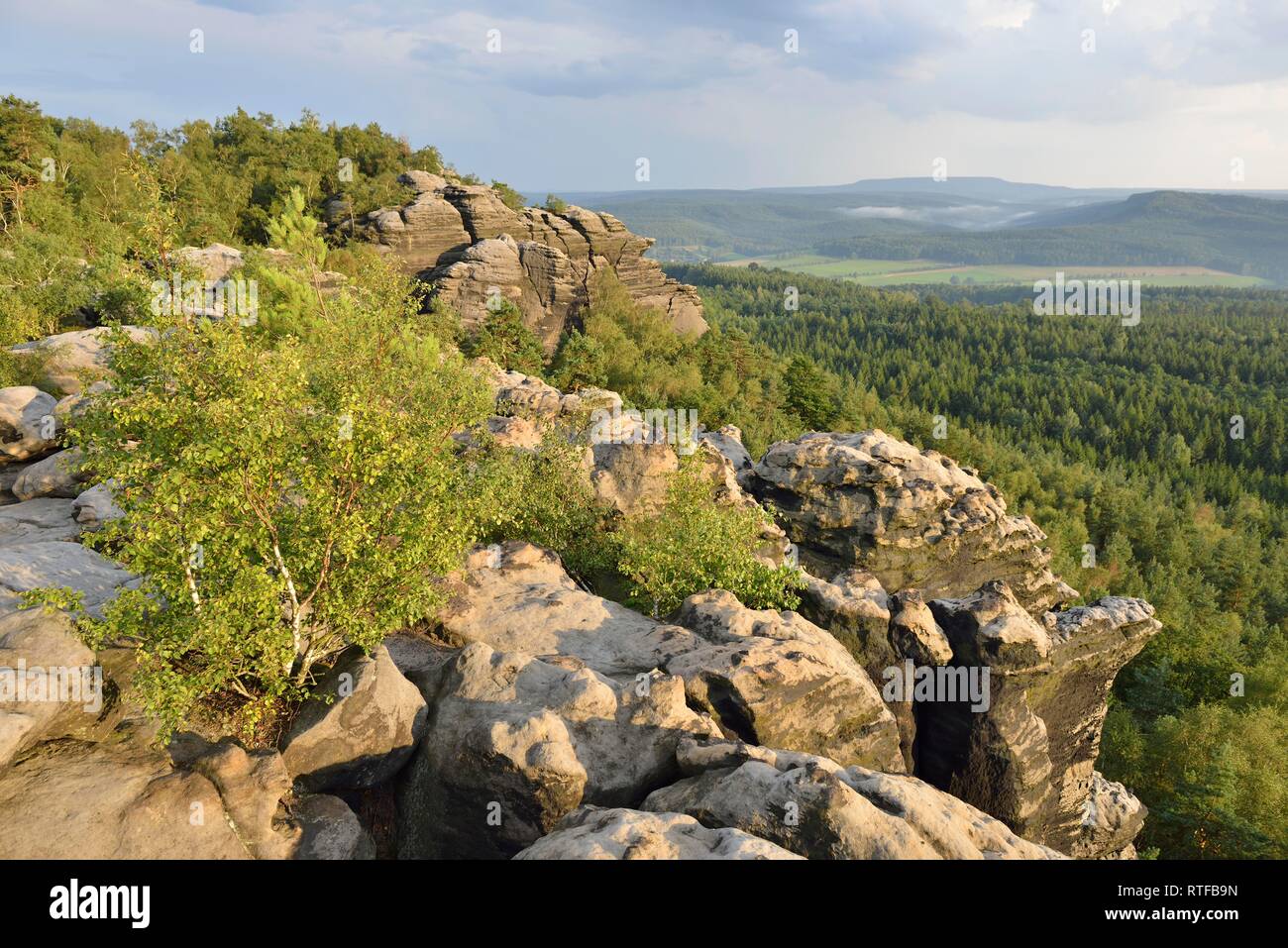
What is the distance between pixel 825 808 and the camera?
38.6 ft

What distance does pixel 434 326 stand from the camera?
187ft

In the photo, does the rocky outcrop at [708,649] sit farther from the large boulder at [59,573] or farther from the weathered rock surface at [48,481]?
the weathered rock surface at [48,481]

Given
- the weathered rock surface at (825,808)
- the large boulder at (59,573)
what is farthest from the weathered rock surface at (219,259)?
the weathered rock surface at (825,808)

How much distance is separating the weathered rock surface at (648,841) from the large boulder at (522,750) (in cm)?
240

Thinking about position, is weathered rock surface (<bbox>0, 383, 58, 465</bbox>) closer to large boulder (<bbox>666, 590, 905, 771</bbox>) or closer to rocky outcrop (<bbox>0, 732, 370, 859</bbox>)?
rocky outcrop (<bbox>0, 732, 370, 859</bbox>)

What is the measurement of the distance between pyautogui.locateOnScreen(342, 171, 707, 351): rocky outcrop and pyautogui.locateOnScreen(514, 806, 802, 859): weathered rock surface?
64.2 meters

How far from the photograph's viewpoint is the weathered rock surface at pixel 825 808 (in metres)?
11.6

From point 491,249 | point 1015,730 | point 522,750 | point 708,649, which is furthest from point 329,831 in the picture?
point 491,249

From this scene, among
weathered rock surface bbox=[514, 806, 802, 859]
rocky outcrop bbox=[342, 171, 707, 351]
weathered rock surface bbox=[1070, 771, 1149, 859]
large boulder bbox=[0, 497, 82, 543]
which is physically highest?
rocky outcrop bbox=[342, 171, 707, 351]

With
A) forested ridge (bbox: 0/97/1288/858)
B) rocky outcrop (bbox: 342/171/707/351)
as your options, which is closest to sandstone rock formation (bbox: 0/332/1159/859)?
forested ridge (bbox: 0/97/1288/858)

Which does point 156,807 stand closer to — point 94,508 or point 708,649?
point 708,649

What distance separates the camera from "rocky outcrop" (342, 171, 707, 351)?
2832 inches
